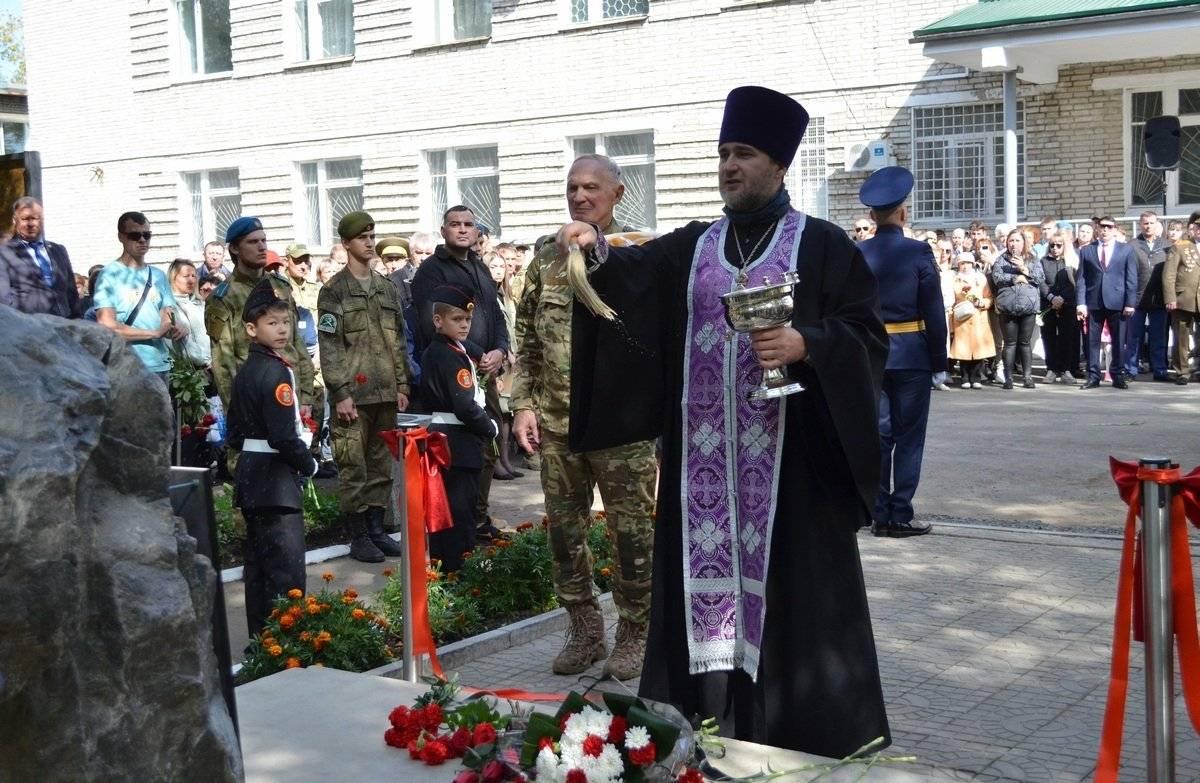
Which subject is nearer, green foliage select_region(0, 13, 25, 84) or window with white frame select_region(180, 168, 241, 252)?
window with white frame select_region(180, 168, 241, 252)

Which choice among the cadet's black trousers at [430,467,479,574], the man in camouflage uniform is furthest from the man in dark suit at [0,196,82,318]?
the man in camouflage uniform

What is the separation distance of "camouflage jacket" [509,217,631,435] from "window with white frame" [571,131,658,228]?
696 inches

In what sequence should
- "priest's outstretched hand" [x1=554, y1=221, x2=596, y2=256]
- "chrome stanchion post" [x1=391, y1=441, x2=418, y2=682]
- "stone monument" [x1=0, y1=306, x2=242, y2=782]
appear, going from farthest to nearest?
"chrome stanchion post" [x1=391, y1=441, x2=418, y2=682], "priest's outstretched hand" [x1=554, y1=221, x2=596, y2=256], "stone monument" [x1=0, y1=306, x2=242, y2=782]

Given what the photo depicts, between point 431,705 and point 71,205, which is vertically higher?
point 71,205

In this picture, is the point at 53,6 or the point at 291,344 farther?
the point at 53,6

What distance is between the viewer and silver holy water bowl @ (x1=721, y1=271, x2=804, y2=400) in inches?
163

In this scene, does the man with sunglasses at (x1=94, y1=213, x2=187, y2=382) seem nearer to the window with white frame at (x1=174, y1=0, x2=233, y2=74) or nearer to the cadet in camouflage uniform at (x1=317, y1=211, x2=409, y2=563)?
the cadet in camouflage uniform at (x1=317, y1=211, x2=409, y2=563)

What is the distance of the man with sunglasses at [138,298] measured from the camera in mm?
9906

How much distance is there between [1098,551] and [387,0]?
2142 cm

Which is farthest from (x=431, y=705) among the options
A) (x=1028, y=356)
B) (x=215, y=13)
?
(x=215, y=13)

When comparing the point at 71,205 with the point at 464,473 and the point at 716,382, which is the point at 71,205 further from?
the point at 716,382

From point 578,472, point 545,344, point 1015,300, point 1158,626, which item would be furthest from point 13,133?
point 1158,626

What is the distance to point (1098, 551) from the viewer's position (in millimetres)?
8328

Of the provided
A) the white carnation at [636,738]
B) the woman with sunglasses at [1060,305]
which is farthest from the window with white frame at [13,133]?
the white carnation at [636,738]
